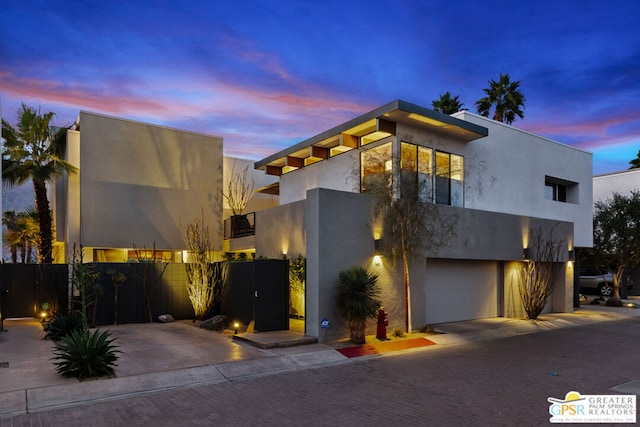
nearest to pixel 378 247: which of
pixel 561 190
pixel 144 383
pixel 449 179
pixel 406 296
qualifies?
pixel 406 296

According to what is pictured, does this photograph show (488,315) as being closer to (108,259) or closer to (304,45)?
(304,45)

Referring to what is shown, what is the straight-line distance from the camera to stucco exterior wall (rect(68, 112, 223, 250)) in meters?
17.9

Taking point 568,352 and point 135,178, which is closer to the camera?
point 568,352

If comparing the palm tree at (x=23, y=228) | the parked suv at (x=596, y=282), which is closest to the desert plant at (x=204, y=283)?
the palm tree at (x=23, y=228)

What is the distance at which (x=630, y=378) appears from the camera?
8.59m

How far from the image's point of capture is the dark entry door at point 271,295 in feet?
40.7

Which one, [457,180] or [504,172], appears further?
[504,172]

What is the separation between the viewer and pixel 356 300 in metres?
11.6

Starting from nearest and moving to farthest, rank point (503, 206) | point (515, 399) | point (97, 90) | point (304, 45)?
point (515, 399)
point (304, 45)
point (97, 90)
point (503, 206)

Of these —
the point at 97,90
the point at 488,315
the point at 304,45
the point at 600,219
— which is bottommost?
the point at 488,315

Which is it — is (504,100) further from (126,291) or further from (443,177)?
(126,291)

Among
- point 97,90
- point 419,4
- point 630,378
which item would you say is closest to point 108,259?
point 97,90

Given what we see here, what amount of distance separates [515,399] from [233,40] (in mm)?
12793

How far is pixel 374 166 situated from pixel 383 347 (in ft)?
21.4
